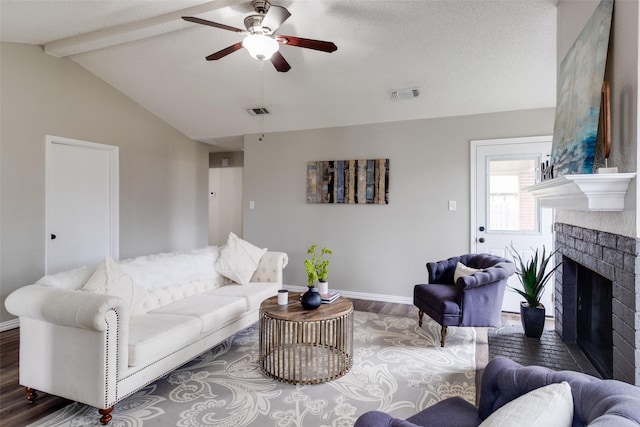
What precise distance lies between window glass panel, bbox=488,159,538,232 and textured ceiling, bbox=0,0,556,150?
0.65m

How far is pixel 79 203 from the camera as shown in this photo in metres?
4.30

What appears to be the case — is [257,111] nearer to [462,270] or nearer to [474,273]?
[462,270]

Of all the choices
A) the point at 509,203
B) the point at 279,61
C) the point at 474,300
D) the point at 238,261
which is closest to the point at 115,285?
the point at 238,261

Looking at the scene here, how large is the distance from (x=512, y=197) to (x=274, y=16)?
3.17m

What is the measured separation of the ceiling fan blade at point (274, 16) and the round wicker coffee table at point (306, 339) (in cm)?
203

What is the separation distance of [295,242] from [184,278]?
6.77 feet

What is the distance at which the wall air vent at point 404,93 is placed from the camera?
3.91 meters

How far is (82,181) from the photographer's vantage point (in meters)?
4.31

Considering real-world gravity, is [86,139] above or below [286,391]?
above

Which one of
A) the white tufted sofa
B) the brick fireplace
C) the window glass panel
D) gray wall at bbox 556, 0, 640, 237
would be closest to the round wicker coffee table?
the white tufted sofa

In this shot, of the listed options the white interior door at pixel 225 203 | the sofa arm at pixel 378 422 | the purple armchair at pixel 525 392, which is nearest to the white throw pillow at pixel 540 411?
the purple armchair at pixel 525 392

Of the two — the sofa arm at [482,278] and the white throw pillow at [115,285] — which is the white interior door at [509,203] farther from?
the white throw pillow at [115,285]

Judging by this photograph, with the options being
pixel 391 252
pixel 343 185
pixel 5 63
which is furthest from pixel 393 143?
pixel 5 63

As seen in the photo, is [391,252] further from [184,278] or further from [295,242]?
[184,278]
